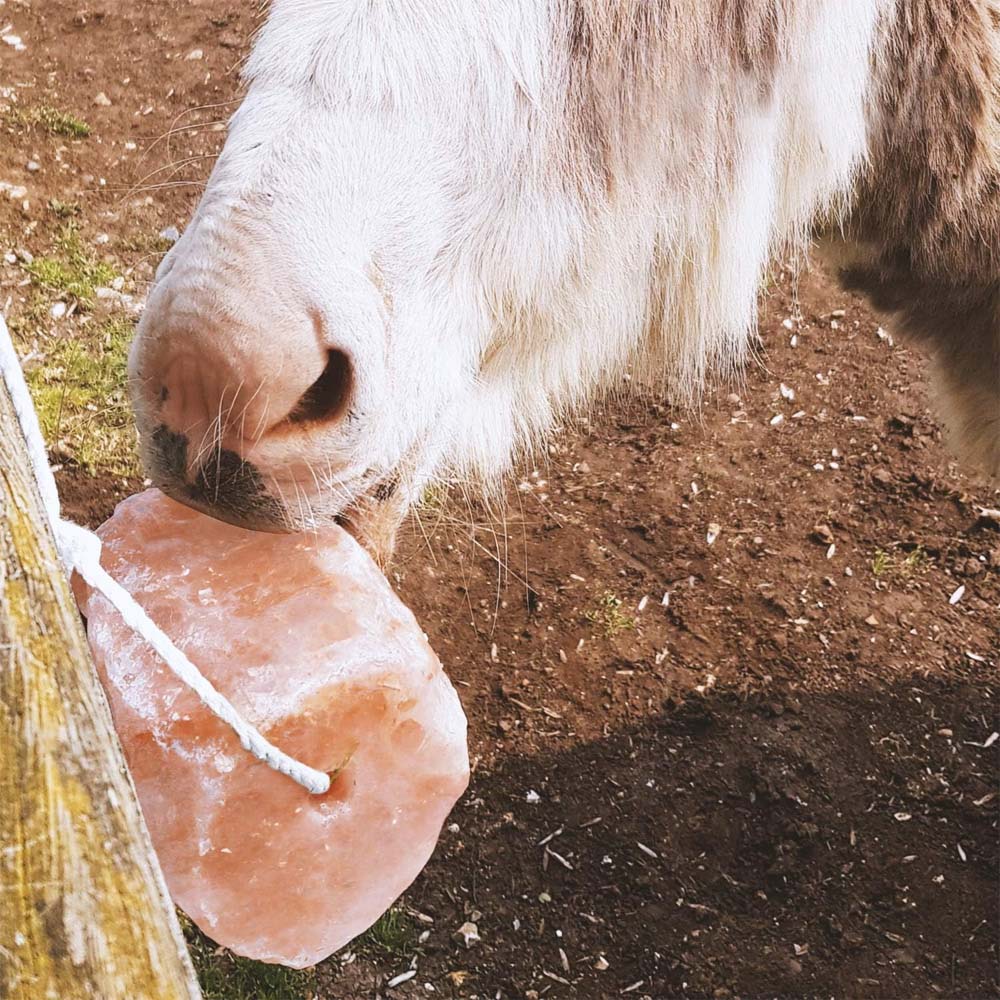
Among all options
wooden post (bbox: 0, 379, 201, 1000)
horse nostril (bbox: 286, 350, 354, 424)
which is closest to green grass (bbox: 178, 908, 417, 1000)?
horse nostril (bbox: 286, 350, 354, 424)

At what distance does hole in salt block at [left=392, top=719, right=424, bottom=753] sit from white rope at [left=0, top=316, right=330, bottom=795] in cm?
26

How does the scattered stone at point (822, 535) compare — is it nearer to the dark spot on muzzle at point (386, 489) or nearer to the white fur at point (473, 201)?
the white fur at point (473, 201)

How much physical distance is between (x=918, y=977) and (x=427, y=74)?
246 cm

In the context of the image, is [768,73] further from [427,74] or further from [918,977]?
[918,977]

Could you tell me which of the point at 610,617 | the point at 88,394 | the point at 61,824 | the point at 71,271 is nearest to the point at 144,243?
the point at 71,271

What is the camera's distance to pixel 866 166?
1.85 m

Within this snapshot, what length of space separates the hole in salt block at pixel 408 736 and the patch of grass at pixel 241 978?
61.0 inches

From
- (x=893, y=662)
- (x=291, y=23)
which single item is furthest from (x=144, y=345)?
(x=893, y=662)

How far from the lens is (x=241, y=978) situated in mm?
2461

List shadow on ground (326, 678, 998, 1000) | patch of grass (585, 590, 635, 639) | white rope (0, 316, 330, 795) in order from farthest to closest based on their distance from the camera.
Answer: patch of grass (585, 590, 635, 639) < shadow on ground (326, 678, 998, 1000) < white rope (0, 316, 330, 795)

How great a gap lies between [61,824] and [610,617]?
2731 mm

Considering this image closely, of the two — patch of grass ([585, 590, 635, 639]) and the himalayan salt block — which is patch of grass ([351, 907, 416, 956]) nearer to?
patch of grass ([585, 590, 635, 639])

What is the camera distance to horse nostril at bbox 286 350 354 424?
1.23 meters

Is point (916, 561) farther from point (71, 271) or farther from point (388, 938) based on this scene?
point (71, 271)
